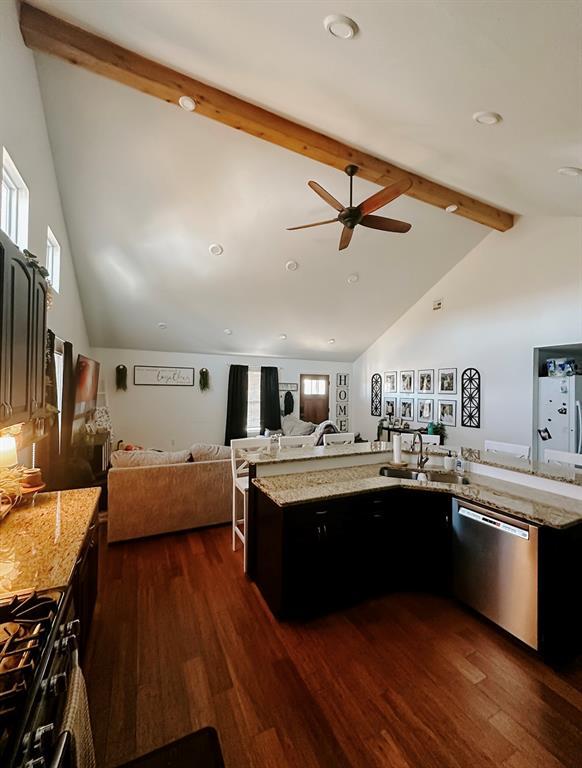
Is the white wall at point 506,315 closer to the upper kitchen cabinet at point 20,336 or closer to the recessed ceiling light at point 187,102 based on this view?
the recessed ceiling light at point 187,102

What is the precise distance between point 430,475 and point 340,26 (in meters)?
3.08

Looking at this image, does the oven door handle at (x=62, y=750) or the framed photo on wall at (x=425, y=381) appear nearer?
the oven door handle at (x=62, y=750)

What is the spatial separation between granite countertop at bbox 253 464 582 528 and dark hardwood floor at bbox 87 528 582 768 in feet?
2.89

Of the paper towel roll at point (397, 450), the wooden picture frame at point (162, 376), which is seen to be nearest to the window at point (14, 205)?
the paper towel roll at point (397, 450)

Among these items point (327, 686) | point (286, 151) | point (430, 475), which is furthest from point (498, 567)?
point (286, 151)

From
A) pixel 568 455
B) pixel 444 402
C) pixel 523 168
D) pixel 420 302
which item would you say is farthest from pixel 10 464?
pixel 420 302

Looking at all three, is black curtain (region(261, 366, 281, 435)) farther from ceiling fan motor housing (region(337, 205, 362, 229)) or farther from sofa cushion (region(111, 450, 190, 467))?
ceiling fan motor housing (region(337, 205, 362, 229))

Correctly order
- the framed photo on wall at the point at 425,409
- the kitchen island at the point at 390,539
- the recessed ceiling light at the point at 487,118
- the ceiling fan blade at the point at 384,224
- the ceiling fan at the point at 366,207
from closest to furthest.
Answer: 1. the kitchen island at the point at 390,539
2. the recessed ceiling light at the point at 487,118
3. the ceiling fan at the point at 366,207
4. the ceiling fan blade at the point at 384,224
5. the framed photo on wall at the point at 425,409

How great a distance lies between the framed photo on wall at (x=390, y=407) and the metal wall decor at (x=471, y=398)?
5.75 feet

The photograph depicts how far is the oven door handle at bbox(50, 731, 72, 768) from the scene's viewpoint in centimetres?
71

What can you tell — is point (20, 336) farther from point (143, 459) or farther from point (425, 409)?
point (425, 409)

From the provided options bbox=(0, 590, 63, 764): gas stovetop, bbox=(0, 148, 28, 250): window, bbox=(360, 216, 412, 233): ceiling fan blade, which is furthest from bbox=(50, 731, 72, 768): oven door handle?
bbox=(360, 216, 412, 233): ceiling fan blade

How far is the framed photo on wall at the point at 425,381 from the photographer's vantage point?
21.8ft

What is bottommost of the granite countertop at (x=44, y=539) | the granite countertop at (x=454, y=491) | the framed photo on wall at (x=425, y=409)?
the granite countertop at (x=454, y=491)
